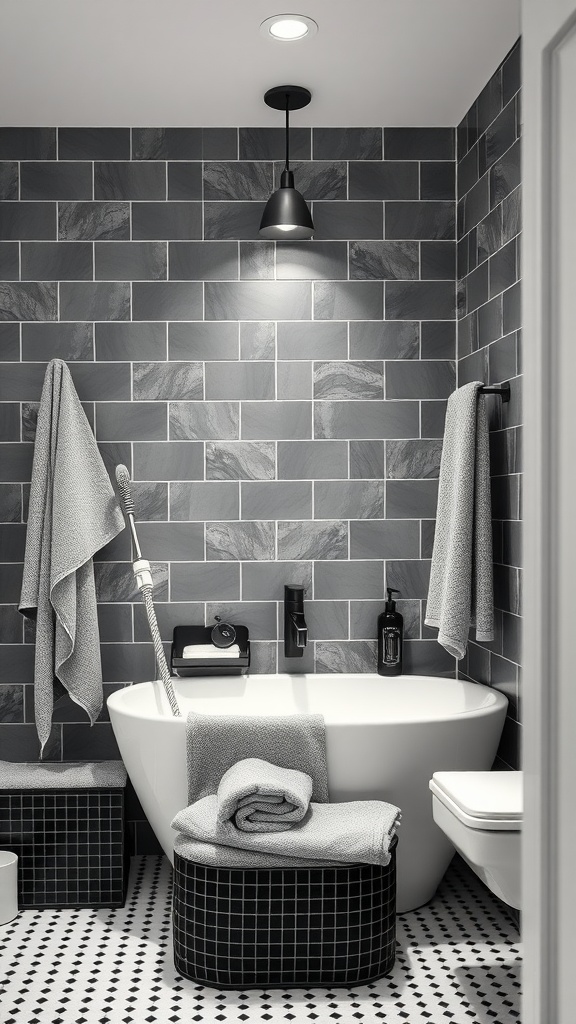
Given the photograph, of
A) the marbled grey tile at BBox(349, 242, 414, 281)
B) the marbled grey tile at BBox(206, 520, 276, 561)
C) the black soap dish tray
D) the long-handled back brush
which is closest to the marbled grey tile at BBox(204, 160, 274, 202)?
the marbled grey tile at BBox(349, 242, 414, 281)

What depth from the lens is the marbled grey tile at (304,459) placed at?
3520mm

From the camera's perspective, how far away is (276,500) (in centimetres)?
352

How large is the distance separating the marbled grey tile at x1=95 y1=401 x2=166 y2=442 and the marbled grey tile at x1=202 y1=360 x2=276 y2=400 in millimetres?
227

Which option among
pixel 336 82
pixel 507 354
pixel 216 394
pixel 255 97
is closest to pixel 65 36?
pixel 255 97

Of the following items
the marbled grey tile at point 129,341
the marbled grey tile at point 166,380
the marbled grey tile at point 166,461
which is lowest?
the marbled grey tile at point 166,461

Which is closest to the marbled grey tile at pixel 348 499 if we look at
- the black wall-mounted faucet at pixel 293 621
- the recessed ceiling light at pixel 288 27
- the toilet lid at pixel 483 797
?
the black wall-mounted faucet at pixel 293 621

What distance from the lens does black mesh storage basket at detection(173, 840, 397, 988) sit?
2.42 m

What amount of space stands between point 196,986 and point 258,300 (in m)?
2.45

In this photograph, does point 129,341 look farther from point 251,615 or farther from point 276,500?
point 251,615

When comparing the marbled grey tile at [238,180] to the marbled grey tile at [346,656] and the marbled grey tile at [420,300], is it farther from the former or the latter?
the marbled grey tile at [346,656]

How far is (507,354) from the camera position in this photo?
2.96 meters

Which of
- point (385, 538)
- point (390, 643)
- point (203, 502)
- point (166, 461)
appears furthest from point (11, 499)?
point (390, 643)

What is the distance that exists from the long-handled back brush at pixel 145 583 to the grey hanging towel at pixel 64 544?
8 centimetres

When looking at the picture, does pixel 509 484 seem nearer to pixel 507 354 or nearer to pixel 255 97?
pixel 507 354
